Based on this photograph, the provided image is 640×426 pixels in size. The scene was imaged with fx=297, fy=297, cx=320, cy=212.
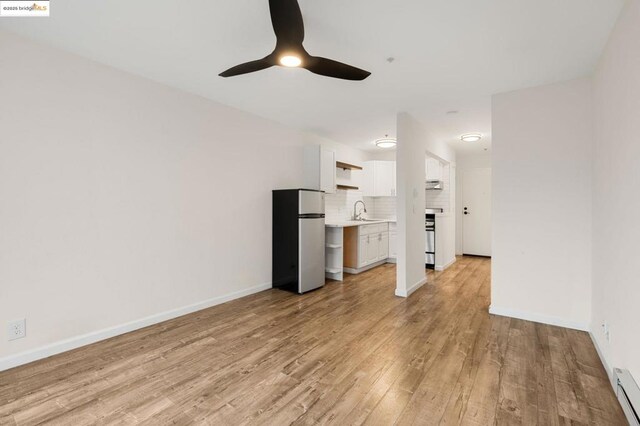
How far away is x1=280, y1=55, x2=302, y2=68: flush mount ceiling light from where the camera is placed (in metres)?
2.04

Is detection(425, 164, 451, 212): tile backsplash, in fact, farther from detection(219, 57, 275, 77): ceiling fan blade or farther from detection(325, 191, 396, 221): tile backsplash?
detection(219, 57, 275, 77): ceiling fan blade

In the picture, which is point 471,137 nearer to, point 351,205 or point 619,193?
point 351,205

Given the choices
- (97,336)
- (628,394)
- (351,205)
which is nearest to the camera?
(628,394)

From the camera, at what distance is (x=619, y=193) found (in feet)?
6.62

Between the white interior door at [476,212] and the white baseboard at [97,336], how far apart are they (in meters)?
6.22

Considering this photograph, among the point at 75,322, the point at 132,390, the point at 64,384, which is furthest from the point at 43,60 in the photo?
the point at 132,390

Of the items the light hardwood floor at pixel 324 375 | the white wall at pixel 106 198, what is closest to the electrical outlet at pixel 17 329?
the white wall at pixel 106 198

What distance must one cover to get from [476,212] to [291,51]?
7041 mm

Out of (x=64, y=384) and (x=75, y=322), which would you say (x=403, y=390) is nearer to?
(x=64, y=384)

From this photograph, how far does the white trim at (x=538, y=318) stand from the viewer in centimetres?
297

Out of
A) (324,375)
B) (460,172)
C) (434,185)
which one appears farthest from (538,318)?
(460,172)

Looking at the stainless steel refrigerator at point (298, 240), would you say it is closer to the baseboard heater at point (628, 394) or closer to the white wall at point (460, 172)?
the baseboard heater at point (628, 394)

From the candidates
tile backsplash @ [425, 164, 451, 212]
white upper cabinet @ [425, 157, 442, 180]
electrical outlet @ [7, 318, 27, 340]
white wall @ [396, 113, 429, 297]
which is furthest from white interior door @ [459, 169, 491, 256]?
electrical outlet @ [7, 318, 27, 340]

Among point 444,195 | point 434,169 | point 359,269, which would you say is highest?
point 434,169
